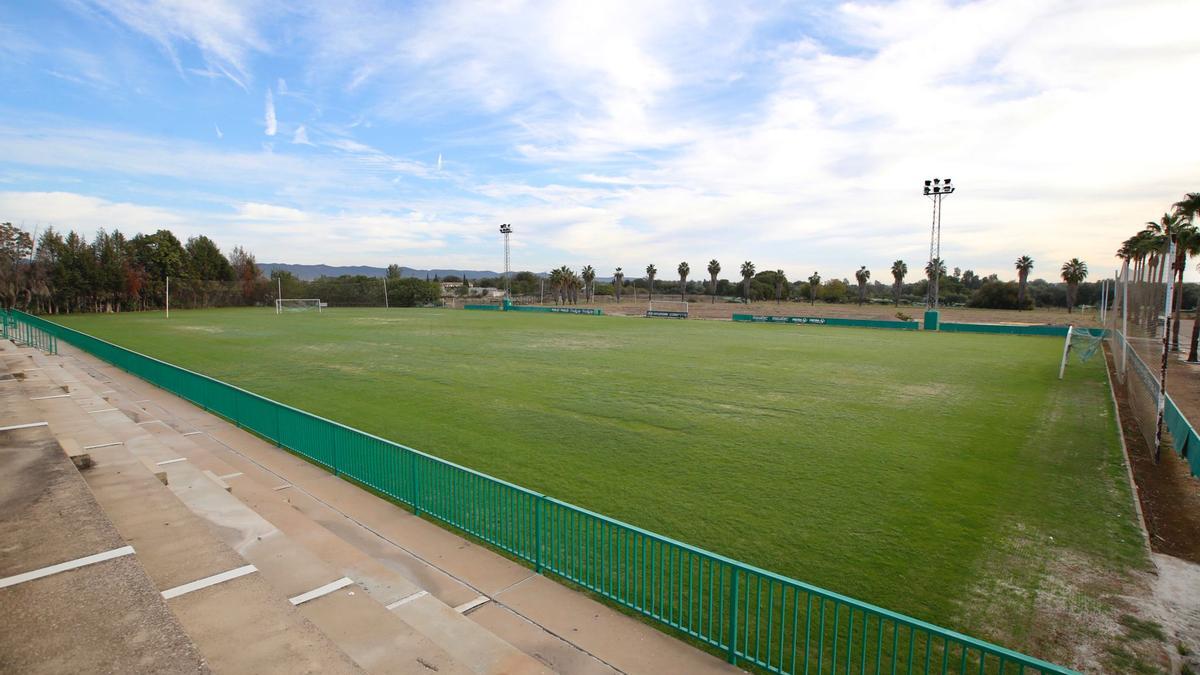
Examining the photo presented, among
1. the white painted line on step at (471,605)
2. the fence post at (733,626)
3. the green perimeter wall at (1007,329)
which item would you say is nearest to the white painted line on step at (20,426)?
the white painted line on step at (471,605)

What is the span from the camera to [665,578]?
21.9ft

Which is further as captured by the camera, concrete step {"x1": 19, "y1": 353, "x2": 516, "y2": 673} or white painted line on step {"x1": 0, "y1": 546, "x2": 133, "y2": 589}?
concrete step {"x1": 19, "y1": 353, "x2": 516, "y2": 673}

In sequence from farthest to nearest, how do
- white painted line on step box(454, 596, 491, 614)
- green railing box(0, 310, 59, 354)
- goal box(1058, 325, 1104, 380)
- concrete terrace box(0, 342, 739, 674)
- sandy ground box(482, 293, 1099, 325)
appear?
sandy ground box(482, 293, 1099, 325) → green railing box(0, 310, 59, 354) → goal box(1058, 325, 1104, 380) → white painted line on step box(454, 596, 491, 614) → concrete terrace box(0, 342, 739, 674)

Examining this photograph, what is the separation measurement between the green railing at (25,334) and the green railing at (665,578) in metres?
24.1

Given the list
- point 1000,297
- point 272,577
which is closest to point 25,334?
point 272,577

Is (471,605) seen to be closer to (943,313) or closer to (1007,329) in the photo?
(1007,329)

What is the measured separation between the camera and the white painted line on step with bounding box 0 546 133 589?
4.15 metres

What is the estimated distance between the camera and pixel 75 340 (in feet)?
91.6

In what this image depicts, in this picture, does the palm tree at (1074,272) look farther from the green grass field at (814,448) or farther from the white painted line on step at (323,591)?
the white painted line on step at (323,591)

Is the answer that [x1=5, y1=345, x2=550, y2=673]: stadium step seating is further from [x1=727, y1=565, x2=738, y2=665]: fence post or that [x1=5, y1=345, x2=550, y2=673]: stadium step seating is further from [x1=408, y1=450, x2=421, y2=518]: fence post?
[x1=727, y1=565, x2=738, y2=665]: fence post

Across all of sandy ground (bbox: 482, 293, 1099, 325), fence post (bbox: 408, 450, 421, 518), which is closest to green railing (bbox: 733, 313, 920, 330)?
sandy ground (bbox: 482, 293, 1099, 325)

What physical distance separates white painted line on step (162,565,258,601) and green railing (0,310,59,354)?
3023 cm

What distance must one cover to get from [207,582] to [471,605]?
2.38 m

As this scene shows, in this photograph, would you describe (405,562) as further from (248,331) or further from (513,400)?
(248,331)
